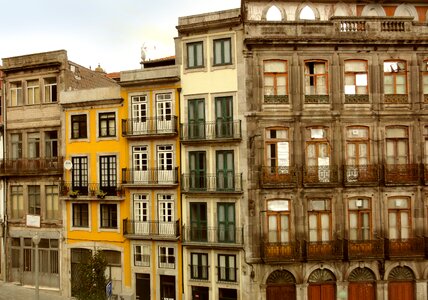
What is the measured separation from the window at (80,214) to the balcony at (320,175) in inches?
609

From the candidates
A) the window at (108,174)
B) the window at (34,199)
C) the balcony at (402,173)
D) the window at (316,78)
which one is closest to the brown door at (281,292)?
the balcony at (402,173)

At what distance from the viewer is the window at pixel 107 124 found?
29.5m

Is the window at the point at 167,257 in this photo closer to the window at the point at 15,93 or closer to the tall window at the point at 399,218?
the tall window at the point at 399,218

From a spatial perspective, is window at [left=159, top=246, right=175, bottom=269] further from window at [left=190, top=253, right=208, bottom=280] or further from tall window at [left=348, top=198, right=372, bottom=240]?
tall window at [left=348, top=198, right=372, bottom=240]

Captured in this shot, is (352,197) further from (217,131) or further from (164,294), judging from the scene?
(164,294)

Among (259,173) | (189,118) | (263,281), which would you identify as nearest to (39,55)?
(189,118)

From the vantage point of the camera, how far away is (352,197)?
26.1 m

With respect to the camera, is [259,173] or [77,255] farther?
[77,255]

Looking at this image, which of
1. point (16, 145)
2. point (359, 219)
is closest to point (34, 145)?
point (16, 145)

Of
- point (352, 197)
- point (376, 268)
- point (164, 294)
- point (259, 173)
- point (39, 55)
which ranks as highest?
point (39, 55)

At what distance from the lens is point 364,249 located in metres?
25.7

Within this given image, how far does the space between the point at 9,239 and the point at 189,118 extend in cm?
1705

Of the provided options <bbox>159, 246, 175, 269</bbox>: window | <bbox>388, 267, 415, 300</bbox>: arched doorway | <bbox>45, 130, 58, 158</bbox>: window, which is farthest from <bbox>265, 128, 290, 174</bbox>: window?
<bbox>45, 130, 58, 158</bbox>: window

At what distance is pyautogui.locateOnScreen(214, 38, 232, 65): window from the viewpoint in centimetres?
2680
